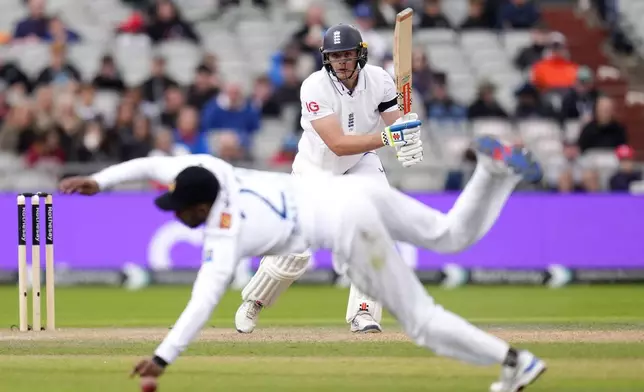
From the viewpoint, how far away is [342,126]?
31.9 feet

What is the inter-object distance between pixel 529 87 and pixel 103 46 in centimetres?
590

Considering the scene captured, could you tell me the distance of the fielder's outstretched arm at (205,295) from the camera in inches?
256

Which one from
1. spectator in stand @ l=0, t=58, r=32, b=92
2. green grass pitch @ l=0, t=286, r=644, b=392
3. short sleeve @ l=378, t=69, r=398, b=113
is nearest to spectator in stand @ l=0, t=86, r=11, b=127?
spectator in stand @ l=0, t=58, r=32, b=92

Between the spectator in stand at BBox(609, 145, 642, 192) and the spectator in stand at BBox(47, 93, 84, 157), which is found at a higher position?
the spectator in stand at BBox(47, 93, 84, 157)

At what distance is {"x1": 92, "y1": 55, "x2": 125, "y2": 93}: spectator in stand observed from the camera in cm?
1747

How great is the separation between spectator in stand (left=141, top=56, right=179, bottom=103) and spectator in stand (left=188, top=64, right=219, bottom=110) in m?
0.27

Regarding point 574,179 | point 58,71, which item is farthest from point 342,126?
point 58,71

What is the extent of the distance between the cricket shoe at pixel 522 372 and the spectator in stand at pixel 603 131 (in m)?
10.1

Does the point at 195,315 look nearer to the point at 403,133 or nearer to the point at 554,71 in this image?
the point at 403,133

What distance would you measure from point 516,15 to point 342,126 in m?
10.3

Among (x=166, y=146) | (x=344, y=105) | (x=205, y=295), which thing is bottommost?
(x=205, y=295)

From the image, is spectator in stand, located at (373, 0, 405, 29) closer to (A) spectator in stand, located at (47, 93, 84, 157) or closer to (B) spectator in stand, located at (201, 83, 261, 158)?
(B) spectator in stand, located at (201, 83, 261, 158)

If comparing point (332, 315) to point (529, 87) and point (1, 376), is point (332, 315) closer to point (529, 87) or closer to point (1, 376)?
point (1, 376)

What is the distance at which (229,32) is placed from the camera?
19344 millimetres
